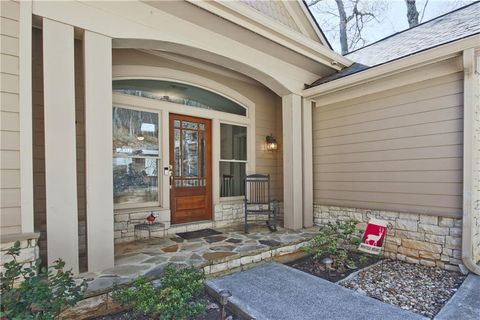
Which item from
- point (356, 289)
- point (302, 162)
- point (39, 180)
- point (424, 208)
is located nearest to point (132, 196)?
point (39, 180)

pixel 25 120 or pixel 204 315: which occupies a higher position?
pixel 25 120

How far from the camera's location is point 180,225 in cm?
433

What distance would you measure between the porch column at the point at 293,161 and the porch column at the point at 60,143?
122 inches

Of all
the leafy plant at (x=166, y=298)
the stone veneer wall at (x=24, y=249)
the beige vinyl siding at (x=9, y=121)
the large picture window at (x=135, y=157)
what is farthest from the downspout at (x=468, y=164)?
the beige vinyl siding at (x=9, y=121)

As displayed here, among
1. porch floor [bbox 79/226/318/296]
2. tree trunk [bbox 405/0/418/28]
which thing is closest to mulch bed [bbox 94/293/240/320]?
porch floor [bbox 79/226/318/296]

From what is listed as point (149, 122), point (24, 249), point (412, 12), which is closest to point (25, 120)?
point (24, 249)

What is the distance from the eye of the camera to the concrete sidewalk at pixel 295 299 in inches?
86.7

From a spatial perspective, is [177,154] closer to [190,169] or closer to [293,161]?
[190,169]

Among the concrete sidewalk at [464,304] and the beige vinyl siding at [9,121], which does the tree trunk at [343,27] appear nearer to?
the concrete sidewalk at [464,304]

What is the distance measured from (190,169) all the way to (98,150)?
80.0 inches

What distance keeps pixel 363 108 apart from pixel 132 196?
3.84m

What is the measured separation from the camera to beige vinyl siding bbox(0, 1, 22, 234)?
2189 mm

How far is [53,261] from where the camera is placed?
2.39 meters

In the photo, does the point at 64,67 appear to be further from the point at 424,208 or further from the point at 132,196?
the point at 424,208
